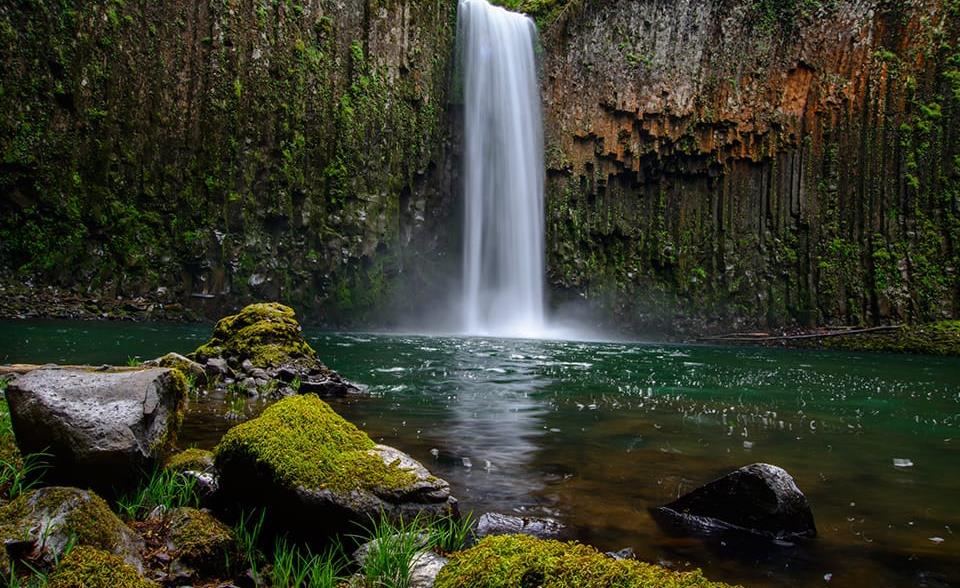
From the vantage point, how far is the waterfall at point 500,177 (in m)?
34.5

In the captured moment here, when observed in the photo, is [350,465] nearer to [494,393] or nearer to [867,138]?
[494,393]

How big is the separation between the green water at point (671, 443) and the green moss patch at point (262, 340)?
155 centimetres

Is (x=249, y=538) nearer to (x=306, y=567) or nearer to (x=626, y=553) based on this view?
(x=306, y=567)

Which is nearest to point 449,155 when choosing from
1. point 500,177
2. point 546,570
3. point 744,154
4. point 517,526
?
point 500,177

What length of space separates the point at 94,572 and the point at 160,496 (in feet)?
3.81

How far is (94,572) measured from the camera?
8.98 ft

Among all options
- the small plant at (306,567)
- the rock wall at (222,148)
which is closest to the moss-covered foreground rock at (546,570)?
the small plant at (306,567)

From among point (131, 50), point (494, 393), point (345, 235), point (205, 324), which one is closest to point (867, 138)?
point (345, 235)

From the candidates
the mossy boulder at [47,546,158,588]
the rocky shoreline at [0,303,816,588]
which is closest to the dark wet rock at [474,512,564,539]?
the rocky shoreline at [0,303,816,588]

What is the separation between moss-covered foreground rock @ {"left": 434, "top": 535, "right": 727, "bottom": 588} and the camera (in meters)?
2.26

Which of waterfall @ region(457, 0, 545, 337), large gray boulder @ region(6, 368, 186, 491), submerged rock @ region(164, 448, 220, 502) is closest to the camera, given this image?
large gray boulder @ region(6, 368, 186, 491)

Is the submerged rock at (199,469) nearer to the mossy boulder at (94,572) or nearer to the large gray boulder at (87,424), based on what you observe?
the large gray boulder at (87,424)

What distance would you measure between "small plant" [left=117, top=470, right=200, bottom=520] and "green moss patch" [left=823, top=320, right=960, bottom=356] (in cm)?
3299

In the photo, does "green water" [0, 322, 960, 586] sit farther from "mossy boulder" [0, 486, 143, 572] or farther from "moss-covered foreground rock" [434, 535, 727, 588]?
"mossy boulder" [0, 486, 143, 572]
